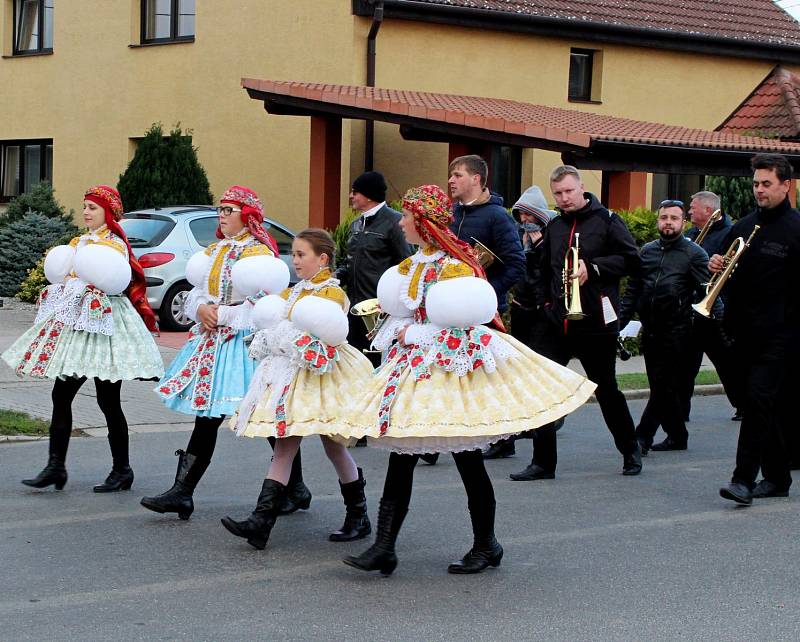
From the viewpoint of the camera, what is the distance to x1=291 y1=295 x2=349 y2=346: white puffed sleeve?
609 centimetres

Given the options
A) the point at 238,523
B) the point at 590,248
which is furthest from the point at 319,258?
the point at 590,248

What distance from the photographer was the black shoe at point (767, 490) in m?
7.88

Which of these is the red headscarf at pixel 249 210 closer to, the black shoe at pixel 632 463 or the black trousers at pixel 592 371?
the black trousers at pixel 592 371

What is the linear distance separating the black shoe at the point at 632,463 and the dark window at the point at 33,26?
1990 cm

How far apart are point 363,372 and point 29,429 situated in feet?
14.0

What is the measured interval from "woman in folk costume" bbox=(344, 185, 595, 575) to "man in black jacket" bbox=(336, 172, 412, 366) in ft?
9.68

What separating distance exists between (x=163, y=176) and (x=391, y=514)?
1616 centimetres

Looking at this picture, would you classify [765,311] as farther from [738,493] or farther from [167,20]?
[167,20]

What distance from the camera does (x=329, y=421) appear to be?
19.9 feet

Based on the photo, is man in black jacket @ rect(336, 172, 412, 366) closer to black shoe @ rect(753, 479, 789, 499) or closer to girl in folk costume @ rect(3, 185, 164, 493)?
girl in folk costume @ rect(3, 185, 164, 493)

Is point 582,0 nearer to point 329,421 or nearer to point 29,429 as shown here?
point 29,429

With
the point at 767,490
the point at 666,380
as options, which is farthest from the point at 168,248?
the point at 767,490

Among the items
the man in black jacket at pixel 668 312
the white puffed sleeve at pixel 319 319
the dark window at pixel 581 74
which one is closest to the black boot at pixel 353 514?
the white puffed sleeve at pixel 319 319

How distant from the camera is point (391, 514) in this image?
230 inches
